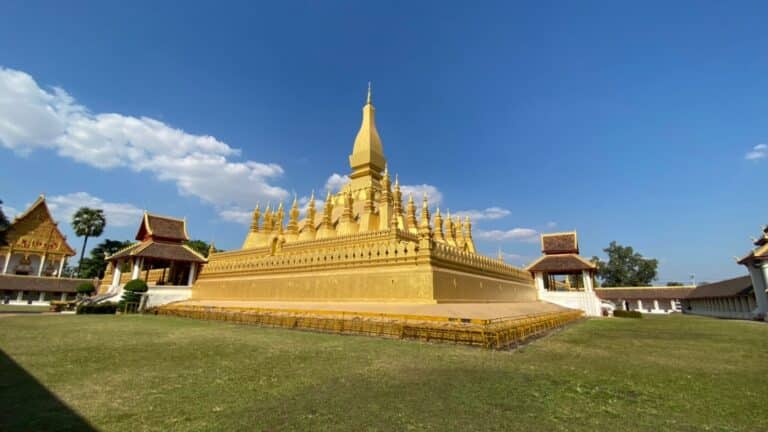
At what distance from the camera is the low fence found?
922 cm

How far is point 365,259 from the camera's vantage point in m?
16.2

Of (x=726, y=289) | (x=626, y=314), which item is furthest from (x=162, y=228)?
(x=726, y=289)

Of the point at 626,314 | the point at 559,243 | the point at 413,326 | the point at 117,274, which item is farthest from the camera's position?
the point at 559,243

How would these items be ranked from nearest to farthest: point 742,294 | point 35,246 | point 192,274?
1. point 742,294
2. point 192,274
3. point 35,246

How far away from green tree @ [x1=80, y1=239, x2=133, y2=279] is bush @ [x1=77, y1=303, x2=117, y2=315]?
31.5m

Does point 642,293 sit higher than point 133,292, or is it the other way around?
point 642,293

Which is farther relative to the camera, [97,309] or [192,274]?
[192,274]

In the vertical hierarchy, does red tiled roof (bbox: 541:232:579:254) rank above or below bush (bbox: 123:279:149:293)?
above

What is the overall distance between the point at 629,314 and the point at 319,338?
88.9 ft

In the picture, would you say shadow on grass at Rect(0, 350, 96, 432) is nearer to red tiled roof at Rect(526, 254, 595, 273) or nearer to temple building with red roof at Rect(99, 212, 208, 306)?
temple building with red roof at Rect(99, 212, 208, 306)

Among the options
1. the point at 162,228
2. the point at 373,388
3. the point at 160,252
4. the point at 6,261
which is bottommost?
the point at 373,388

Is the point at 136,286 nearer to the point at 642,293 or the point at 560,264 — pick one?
the point at 560,264

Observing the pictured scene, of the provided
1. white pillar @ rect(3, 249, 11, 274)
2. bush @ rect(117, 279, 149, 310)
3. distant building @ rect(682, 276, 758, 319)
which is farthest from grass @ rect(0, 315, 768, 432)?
white pillar @ rect(3, 249, 11, 274)

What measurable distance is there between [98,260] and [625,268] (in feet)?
251
